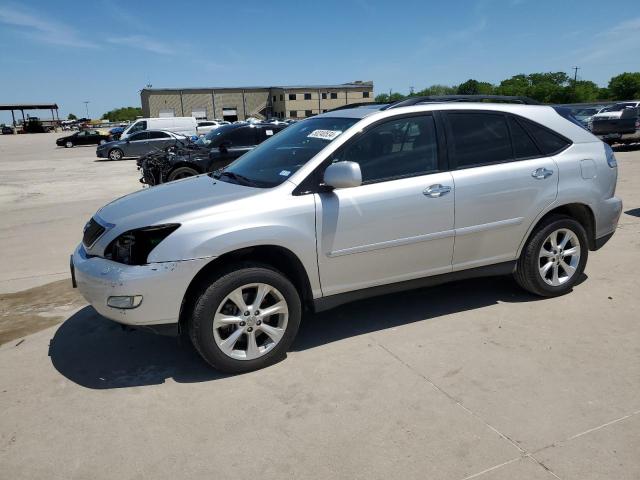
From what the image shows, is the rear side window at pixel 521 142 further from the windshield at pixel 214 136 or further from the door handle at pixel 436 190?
the windshield at pixel 214 136

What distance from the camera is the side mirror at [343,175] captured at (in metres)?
3.49

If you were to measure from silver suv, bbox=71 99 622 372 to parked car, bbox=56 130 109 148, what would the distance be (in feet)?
123

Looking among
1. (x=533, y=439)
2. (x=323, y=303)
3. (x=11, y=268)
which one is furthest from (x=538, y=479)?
(x=11, y=268)

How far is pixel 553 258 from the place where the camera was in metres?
4.64

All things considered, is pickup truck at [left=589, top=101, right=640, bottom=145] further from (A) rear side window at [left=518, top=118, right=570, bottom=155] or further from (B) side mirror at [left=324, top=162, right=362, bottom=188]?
(B) side mirror at [left=324, top=162, right=362, bottom=188]

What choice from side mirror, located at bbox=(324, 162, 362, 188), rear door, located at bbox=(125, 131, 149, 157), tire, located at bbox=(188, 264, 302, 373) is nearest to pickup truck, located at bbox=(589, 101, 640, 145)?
side mirror, located at bbox=(324, 162, 362, 188)

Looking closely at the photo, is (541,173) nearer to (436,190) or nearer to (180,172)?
(436,190)

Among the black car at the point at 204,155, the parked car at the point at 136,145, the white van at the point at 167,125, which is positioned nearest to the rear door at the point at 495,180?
the black car at the point at 204,155

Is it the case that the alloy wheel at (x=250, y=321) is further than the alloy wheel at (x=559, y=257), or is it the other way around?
the alloy wheel at (x=559, y=257)

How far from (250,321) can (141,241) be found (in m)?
0.88

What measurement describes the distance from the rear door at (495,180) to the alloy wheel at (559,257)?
1.12 feet

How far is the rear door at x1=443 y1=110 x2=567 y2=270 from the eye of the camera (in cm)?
411

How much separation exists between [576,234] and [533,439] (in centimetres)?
249

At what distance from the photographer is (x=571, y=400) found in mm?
3096
